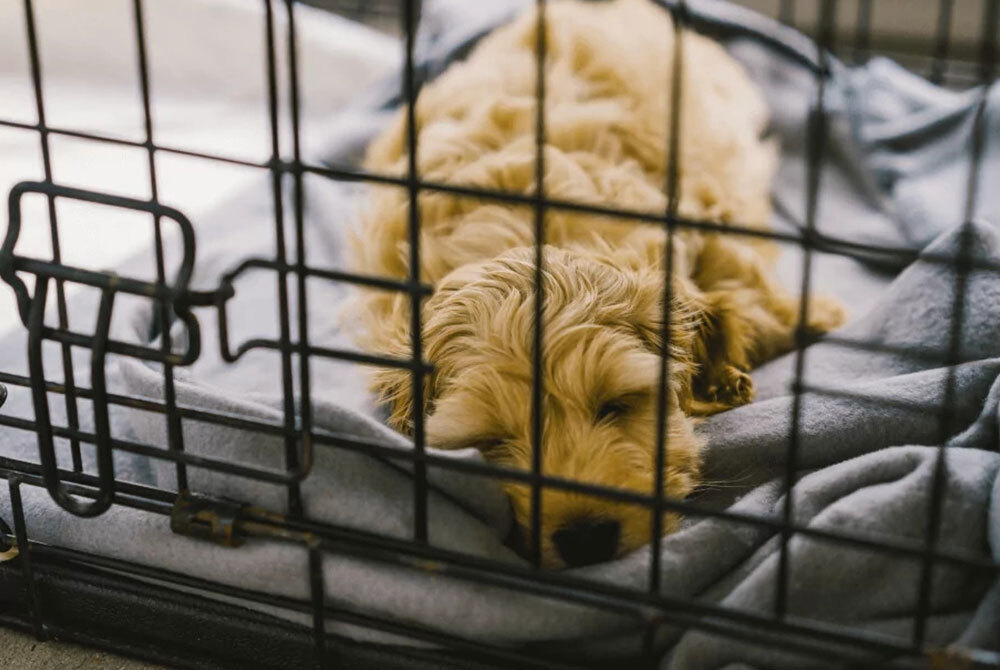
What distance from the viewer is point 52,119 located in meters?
3.47

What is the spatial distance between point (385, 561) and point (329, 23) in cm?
279

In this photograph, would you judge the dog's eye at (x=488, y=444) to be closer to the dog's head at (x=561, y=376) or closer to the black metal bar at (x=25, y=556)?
the dog's head at (x=561, y=376)

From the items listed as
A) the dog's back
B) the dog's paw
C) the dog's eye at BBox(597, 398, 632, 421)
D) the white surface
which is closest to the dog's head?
the dog's eye at BBox(597, 398, 632, 421)

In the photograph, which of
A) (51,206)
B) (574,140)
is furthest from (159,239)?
(574,140)

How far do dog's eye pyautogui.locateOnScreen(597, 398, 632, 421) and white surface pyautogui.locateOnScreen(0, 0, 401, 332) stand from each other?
182 cm

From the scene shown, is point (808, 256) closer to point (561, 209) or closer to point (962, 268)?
point (962, 268)

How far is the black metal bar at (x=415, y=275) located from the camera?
1.17 m

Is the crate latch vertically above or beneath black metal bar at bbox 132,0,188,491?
beneath

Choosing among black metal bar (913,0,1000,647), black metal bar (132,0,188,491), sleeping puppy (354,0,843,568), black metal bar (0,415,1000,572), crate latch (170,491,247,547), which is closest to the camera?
black metal bar (913,0,1000,647)

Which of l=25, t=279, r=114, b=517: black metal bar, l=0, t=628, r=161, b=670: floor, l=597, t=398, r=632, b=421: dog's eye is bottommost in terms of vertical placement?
l=0, t=628, r=161, b=670: floor

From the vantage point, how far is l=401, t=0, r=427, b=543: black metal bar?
45.9 inches

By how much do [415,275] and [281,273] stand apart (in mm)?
149

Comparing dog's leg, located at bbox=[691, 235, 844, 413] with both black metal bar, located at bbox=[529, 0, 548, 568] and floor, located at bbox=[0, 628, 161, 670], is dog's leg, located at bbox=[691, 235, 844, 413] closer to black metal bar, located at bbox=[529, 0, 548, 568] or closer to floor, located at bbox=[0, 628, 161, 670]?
black metal bar, located at bbox=[529, 0, 548, 568]

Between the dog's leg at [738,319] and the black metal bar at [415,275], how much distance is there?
57cm
